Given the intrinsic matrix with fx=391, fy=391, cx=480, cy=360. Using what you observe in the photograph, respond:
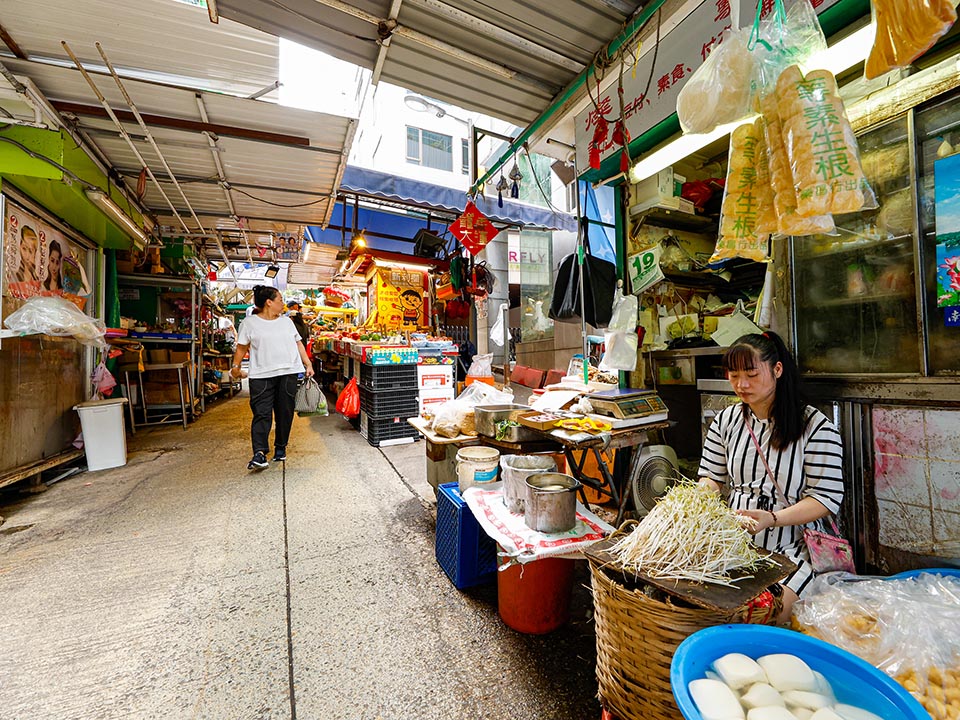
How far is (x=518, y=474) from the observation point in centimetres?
216

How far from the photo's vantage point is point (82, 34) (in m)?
2.99

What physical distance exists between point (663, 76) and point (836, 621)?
3379mm

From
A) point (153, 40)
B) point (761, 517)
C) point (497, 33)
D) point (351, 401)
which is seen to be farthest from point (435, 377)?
point (761, 517)

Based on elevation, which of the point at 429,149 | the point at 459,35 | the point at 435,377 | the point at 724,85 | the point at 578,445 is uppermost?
the point at 429,149

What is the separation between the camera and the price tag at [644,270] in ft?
11.4

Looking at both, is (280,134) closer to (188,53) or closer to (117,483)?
(188,53)

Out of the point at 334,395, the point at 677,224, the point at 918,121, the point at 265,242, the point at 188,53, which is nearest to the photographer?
the point at 918,121

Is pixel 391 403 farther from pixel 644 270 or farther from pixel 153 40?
pixel 153 40

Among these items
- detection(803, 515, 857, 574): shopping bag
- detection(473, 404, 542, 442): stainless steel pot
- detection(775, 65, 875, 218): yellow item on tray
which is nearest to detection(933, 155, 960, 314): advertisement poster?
detection(775, 65, 875, 218): yellow item on tray

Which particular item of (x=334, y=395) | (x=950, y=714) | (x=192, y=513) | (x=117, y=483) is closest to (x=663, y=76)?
(x=950, y=714)

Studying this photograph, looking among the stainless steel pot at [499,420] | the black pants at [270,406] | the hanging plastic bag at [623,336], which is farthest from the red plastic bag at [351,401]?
the hanging plastic bag at [623,336]

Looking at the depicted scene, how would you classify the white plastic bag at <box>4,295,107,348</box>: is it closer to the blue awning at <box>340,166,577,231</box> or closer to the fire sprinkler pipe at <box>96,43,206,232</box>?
the fire sprinkler pipe at <box>96,43,206,232</box>

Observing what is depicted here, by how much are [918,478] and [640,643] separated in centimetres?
197

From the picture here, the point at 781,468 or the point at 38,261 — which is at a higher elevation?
the point at 38,261
